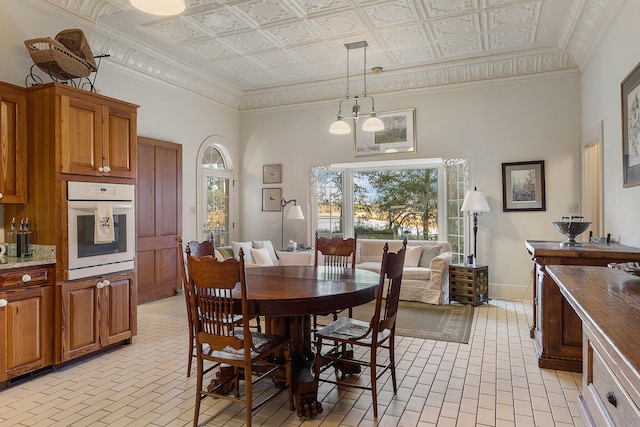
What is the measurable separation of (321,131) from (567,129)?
3.46 meters

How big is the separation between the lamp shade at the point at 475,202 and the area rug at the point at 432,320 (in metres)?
1.24

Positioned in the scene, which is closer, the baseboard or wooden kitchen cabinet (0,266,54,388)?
wooden kitchen cabinet (0,266,54,388)

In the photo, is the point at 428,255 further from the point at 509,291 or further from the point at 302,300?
the point at 302,300

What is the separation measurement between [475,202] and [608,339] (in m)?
4.36

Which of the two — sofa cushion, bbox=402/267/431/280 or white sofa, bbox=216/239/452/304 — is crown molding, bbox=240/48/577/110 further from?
sofa cushion, bbox=402/267/431/280

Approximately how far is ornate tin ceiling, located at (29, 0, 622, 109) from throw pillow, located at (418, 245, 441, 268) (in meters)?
2.35

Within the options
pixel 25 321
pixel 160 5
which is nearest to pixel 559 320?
pixel 160 5

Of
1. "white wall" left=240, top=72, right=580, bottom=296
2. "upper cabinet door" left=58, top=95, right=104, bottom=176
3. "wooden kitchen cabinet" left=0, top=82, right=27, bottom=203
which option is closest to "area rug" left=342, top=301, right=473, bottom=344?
"white wall" left=240, top=72, right=580, bottom=296

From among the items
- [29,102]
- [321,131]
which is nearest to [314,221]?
[321,131]

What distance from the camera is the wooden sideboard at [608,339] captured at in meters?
1.02

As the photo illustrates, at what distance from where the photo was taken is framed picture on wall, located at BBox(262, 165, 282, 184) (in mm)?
6898

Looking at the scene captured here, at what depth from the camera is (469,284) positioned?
508cm

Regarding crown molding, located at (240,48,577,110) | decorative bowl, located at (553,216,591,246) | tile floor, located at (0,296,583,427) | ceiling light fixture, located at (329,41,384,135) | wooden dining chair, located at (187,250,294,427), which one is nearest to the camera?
wooden dining chair, located at (187,250,294,427)

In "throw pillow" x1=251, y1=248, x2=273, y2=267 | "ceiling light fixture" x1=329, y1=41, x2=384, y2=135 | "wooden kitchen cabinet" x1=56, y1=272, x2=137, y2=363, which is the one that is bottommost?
"wooden kitchen cabinet" x1=56, y1=272, x2=137, y2=363
